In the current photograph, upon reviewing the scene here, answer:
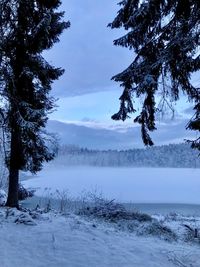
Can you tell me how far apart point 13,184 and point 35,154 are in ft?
4.70

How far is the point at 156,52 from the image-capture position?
8602 millimetres

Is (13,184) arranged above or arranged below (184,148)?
below

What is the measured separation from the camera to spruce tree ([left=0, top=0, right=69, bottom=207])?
1461 centimetres

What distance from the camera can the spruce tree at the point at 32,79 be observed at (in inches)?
575

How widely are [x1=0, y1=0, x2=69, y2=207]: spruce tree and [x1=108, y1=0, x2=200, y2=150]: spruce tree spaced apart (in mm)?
6127

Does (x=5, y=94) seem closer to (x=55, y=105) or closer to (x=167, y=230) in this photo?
(x=55, y=105)

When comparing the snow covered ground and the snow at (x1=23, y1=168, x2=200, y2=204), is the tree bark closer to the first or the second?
the snow covered ground

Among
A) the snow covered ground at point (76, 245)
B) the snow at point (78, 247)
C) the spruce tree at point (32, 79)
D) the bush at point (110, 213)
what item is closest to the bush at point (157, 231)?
the snow covered ground at point (76, 245)

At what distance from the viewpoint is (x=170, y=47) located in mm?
7656

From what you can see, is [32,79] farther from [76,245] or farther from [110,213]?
[76,245]

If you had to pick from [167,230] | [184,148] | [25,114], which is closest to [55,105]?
[25,114]

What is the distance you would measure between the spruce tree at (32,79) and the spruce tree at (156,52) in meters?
6.13

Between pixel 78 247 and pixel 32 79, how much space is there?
25.2 ft

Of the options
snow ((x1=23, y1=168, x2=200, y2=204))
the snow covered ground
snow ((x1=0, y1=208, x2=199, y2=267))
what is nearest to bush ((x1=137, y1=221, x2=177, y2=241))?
the snow covered ground
